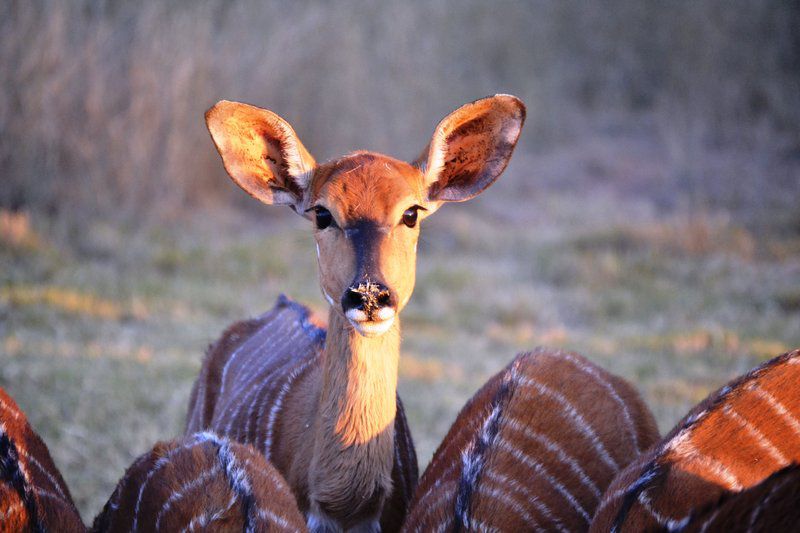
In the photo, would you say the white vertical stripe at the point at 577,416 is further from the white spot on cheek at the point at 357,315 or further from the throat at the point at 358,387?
the white spot on cheek at the point at 357,315

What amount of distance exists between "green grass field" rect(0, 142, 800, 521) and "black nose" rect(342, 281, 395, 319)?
1704 mm

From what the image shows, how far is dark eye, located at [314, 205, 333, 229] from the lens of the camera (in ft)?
8.41

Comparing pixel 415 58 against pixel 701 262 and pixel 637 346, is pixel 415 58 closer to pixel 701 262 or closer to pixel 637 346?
pixel 701 262

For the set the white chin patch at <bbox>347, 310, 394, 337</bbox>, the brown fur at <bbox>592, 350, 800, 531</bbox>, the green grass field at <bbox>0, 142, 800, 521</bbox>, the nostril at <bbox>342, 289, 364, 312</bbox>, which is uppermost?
the nostril at <bbox>342, 289, 364, 312</bbox>

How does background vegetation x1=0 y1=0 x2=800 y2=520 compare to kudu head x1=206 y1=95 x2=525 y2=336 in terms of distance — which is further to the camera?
background vegetation x1=0 y1=0 x2=800 y2=520

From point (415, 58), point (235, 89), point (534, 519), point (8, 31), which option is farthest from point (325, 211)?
point (415, 58)

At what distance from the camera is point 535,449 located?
104 inches

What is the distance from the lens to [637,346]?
573 cm

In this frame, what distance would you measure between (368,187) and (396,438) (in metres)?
0.88

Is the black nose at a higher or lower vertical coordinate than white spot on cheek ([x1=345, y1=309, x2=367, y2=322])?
higher

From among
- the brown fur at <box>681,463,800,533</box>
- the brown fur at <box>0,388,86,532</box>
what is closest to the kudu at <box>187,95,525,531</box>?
the brown fur at <box>0,388,86,532</box>

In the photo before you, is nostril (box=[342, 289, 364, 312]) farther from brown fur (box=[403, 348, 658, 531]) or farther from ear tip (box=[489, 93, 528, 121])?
ear tip (box=[489, 93, 528, 121])

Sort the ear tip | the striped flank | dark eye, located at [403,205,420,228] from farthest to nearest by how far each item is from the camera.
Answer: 1. the striped flank
2. the ear tip
3. dark eye, located at [403,205,420,228]

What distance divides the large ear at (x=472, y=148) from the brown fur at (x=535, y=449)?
631 mm
